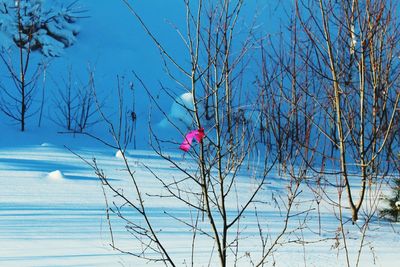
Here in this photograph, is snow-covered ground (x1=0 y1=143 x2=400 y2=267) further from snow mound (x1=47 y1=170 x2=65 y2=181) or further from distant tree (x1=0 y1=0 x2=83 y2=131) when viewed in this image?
distant tree (x1=0 y1=0 x2=83 y2=131)

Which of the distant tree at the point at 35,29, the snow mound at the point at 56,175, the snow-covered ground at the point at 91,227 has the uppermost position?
the distant tree at the point at 35,29

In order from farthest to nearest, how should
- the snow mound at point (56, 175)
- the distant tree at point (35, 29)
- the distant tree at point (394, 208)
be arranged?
the distant tree at point (35, 29), the snow mound at point (56, 175), the distant tree at point (394, 208)

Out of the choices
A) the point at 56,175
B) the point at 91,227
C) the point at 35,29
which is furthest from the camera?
the point at 35,29

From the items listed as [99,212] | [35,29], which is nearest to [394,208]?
[99,212]

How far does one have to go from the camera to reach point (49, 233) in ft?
13.9

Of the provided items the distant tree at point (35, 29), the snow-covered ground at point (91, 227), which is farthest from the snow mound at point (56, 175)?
the distant tree at point (35, 29)

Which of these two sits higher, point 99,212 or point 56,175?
point 56,175

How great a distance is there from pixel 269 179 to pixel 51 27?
24.9 feet

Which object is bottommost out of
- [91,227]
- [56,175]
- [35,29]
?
[91,227]

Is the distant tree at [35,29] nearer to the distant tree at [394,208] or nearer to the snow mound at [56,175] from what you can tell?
the snow mound at [56,175]

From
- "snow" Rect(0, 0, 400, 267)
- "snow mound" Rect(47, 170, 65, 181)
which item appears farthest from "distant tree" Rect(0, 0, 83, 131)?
"snow mound" Rect(47, 170, 65, 181)

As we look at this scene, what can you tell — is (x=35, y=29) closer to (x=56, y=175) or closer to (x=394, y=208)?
(x=56, y=175)

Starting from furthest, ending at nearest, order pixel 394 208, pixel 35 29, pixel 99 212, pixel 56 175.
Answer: pixel 35 29 < pixel 56 175 < pixel 394 208 < pixel 99 212

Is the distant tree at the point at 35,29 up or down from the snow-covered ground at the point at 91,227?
up
